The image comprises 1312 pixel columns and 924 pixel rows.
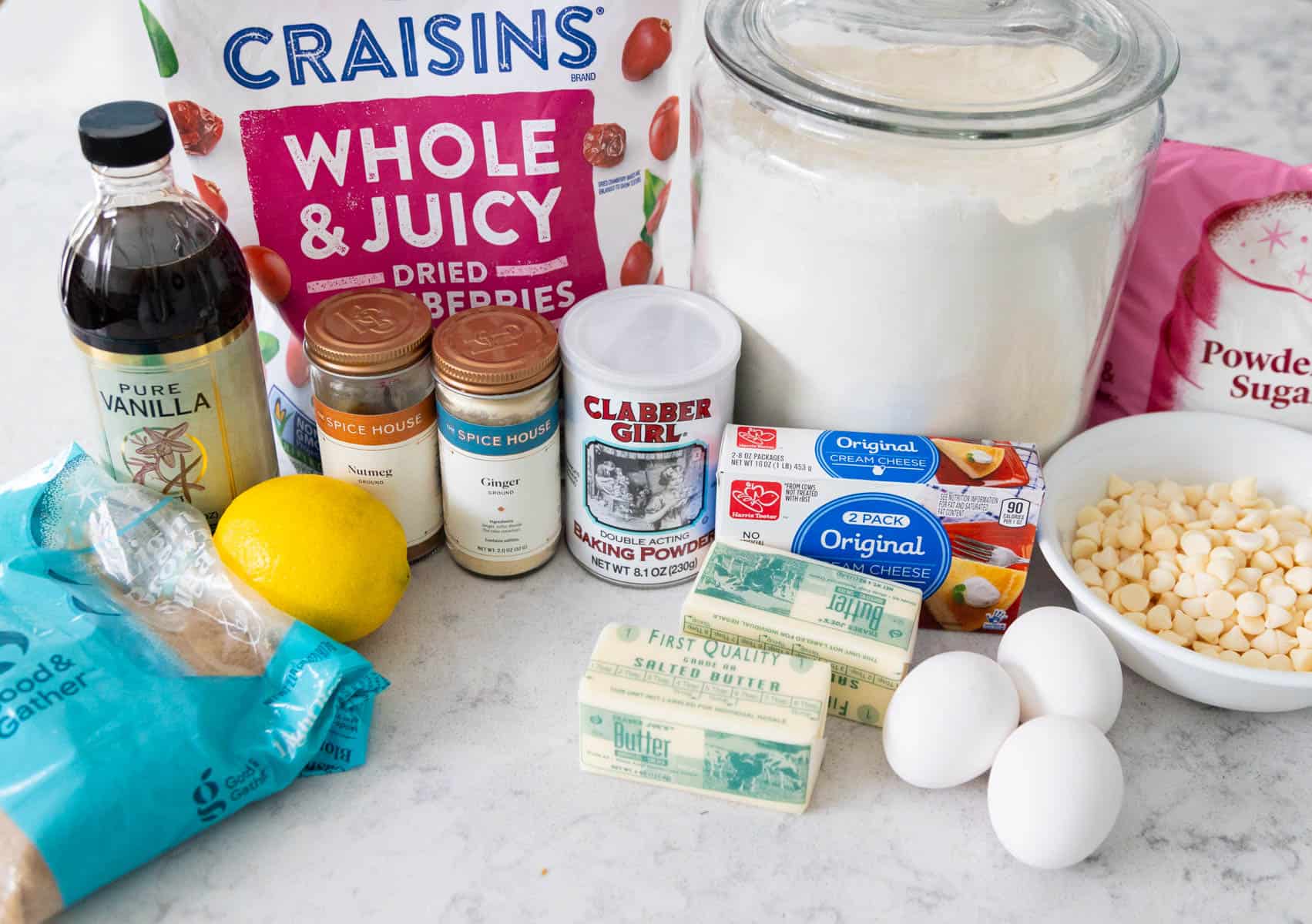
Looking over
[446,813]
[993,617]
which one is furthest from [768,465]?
[446,813]

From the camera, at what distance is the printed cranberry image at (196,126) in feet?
3.29

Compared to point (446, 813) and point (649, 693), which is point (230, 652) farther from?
point (649, 693)

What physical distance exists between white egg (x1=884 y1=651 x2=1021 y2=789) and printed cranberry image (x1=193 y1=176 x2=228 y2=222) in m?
0.63

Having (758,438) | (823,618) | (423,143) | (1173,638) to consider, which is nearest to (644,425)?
(758,438)

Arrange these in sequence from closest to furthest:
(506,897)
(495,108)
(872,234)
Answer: (506,897)
(872,234)
(495,108)

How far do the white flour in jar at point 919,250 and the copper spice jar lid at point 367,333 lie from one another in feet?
0.77

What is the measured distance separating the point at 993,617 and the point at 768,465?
211 mm

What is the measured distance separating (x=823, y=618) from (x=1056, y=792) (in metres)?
0.19

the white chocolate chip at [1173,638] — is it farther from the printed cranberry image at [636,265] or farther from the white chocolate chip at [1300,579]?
the printed cranberry image at [636,265]

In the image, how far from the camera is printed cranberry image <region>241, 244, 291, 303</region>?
108cm

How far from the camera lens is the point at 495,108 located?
1032mm

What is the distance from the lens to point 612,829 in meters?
0.86

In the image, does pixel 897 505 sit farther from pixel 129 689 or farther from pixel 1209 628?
pixel 129 689

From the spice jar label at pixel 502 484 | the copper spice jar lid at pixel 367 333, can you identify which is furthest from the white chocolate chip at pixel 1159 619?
the copper spice jar lid at pixel 367 333
